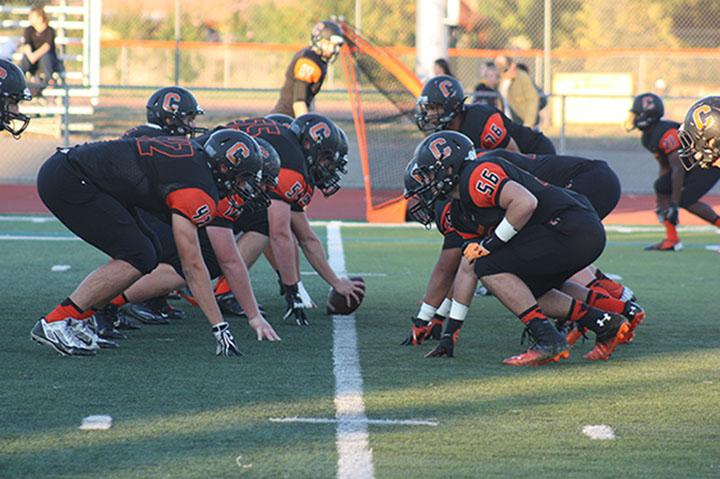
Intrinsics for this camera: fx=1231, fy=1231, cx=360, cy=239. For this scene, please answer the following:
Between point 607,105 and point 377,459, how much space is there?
74.0ft

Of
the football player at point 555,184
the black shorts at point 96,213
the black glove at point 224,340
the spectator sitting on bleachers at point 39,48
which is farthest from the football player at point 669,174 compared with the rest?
the spectator sitting on bleachers at point 39,48

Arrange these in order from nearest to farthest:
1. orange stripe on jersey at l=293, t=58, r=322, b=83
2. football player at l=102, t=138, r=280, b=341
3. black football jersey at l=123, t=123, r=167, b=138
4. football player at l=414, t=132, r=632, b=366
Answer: football player at l=414, t=132, r=632, b=366, football player at l=102, t=138, r=280, b=341, black football jersey at l=123, t=123, r=167, b=138, orange stripe on jersey at l=293, t=58, r=322, b=83

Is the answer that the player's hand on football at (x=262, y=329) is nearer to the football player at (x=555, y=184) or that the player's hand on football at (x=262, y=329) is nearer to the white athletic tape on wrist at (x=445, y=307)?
the football player at (x=555, y=184)

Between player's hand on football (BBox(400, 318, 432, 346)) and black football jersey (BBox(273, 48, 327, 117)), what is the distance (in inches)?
182

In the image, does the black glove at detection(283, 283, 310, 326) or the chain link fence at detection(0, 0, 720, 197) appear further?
the chain link fence at detection(0, 0, 720, 197)

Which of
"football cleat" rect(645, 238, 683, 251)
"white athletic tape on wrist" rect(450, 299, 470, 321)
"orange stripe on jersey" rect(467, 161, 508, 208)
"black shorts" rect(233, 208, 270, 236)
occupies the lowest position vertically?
"football cleat" rect(645, 238, 683, 251)

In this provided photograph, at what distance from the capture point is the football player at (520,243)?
636 cm

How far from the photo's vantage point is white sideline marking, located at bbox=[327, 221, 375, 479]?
179 inches

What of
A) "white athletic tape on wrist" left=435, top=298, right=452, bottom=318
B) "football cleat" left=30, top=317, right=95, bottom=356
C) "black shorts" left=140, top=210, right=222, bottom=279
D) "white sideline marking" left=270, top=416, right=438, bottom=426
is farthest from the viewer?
"black shorts" left=140, top=210, right=222, bottom=279

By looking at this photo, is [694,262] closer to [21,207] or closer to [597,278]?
[597,278]

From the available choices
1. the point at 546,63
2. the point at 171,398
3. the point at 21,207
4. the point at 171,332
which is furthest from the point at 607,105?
the point at 171,398

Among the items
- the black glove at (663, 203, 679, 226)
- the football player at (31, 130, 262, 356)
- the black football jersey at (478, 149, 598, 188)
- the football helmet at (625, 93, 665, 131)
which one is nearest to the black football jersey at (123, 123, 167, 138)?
the football player at (31, 130, 262, 356)

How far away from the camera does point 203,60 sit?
31.2m

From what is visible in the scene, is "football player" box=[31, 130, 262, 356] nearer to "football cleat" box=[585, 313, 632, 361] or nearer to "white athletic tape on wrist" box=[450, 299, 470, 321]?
"white athletic tape on wrist" box=[450, 299, 470, 321]
